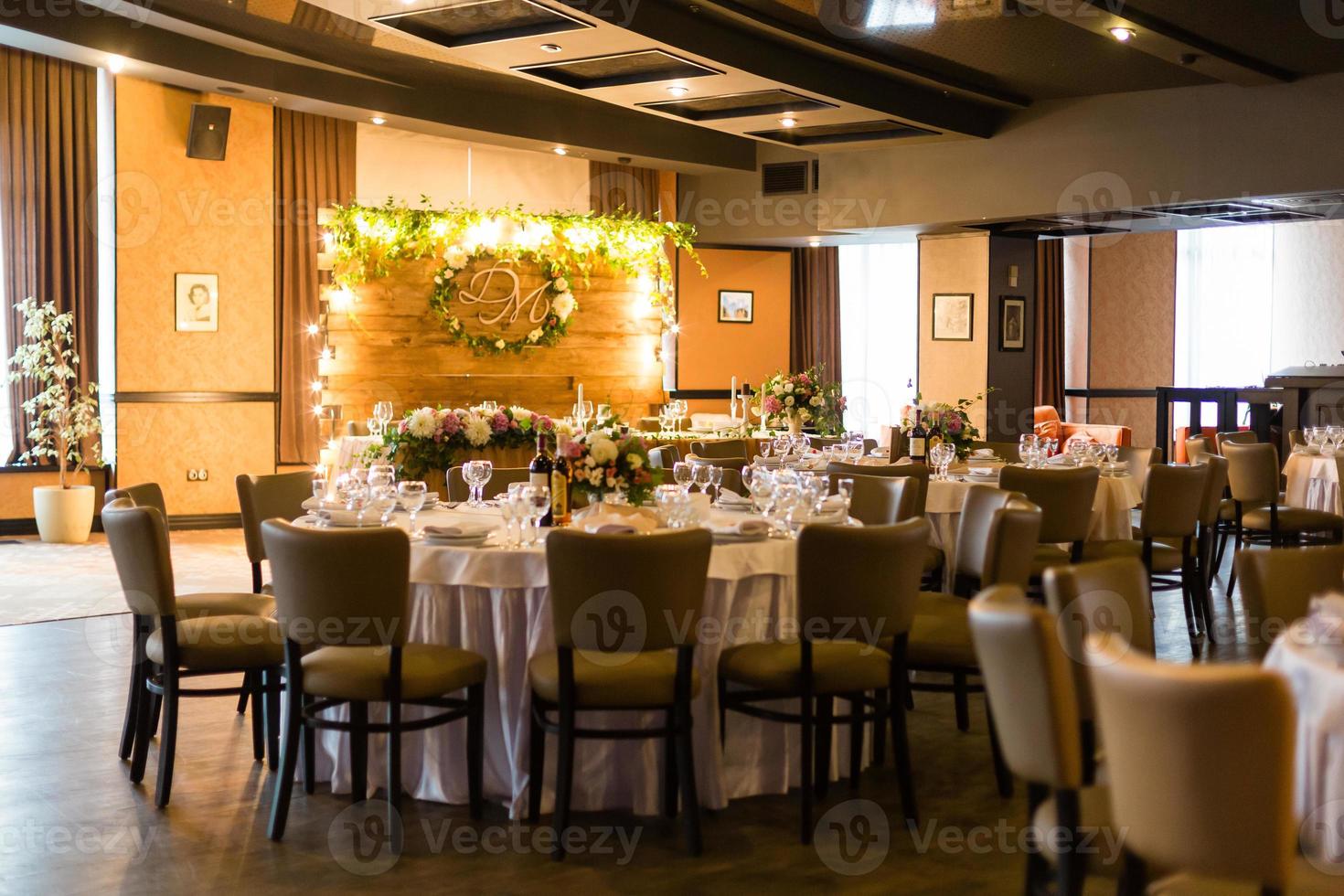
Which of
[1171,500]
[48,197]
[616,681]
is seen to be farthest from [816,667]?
[48,197]

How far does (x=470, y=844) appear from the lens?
3932 millimetres

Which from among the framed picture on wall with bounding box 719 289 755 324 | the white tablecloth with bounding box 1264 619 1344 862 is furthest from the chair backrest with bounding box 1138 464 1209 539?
the framed picture on wall with bounding box 719 289 755 324

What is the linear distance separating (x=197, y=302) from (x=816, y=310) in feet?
Answer: 23.3

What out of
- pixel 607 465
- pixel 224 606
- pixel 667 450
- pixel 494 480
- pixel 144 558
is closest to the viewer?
pixel 144 558

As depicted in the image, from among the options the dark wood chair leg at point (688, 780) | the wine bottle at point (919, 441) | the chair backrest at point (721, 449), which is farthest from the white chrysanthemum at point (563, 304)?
the dark wood chair leg at point (688, 780)

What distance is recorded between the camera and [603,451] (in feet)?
14.5

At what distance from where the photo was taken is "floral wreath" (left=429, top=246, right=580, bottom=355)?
1095 centimetres

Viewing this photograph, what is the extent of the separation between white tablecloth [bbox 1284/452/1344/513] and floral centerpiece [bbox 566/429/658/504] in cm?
528

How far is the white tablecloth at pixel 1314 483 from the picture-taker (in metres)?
8.13

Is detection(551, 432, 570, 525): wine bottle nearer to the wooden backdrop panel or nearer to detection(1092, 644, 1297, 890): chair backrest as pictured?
detection(1092, 644, 1297, 890): chair backrest

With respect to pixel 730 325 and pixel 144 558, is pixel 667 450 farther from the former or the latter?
pixel 730 325

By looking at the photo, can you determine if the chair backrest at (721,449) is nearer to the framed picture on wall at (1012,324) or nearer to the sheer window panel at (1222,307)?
the framed picture on wall at (1012,324)

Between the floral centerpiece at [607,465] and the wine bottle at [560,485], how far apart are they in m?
0.03

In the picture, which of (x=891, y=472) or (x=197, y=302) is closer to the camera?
(x=891, y=472)
